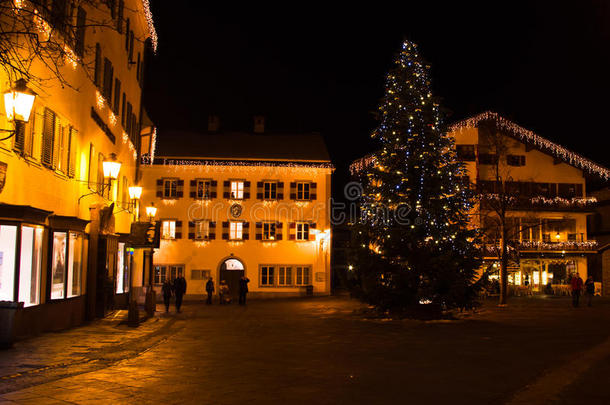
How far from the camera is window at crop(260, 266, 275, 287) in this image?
145 feet

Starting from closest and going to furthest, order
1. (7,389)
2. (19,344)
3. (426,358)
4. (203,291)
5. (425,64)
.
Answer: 1. (7,389)
2. (426,358)
3. (19,344)
4. (425,64)
5. (203,291)

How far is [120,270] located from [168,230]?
17731 mm

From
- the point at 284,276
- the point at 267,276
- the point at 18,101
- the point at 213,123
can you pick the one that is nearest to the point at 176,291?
the point at 267,276

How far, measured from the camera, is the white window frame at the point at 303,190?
1777 inches

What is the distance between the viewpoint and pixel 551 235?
4428cm

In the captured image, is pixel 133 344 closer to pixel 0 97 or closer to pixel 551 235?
pixel 0 97

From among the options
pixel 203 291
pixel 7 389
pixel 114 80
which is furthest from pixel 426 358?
pixel 203 291

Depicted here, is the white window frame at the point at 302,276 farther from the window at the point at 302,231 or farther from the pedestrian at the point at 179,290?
the pedestrian at the point at 179,290

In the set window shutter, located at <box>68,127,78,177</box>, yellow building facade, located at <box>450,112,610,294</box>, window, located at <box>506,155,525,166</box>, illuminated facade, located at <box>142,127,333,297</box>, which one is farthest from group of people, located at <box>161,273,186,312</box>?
window, located at <box>506,155,525,166</box>

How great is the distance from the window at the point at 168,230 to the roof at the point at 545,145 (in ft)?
68.8

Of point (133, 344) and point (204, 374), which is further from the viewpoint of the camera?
point (133, 344)

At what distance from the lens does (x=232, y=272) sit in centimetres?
4462

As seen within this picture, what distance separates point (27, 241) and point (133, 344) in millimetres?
3516

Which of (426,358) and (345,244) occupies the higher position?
(345,244)
